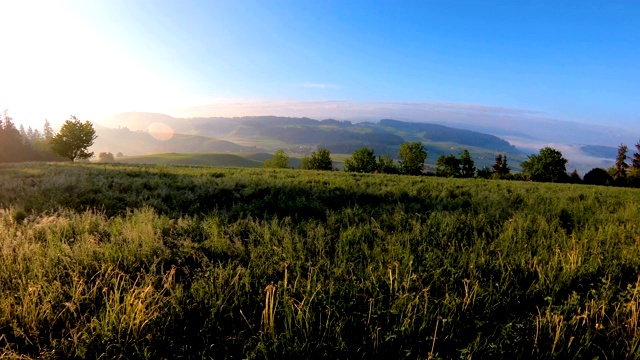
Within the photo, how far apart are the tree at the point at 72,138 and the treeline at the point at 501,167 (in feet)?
155

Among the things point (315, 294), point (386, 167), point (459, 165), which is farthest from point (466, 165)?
point (315, 294)

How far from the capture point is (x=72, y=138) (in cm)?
5562

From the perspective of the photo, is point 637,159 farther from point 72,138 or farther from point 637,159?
point 72,138

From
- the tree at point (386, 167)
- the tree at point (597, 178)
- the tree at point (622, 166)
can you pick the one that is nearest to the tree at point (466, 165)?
the tree at point (386, 167)

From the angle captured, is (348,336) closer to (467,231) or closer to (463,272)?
(463,272)

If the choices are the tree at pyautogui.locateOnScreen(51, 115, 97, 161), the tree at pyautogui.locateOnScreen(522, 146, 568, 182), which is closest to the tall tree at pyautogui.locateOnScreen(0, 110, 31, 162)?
the tree at pyautogui.locateOnScreen(51, 115, 97, 161)

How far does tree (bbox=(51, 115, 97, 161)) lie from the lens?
5462 centimetres

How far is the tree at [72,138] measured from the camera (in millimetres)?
54625

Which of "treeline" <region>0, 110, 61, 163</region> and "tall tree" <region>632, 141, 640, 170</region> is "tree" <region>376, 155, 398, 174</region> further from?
"treeline" <region>0, 110, 61, 163</region>

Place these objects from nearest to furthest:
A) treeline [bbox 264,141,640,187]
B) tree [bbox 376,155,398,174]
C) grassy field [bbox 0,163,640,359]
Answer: grassy field [bbox 0,163,640,359]
treeline [bbox 264,141,640,187]
tree [bbox 376,155,398,174]

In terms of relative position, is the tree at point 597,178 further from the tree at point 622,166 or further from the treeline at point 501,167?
the tree at point 622,166

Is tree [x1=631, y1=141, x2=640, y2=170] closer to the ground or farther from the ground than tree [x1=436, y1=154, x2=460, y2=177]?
farther from the ground

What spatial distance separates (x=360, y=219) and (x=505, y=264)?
3.23 meters

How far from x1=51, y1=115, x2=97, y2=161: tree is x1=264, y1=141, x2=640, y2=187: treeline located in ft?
155
